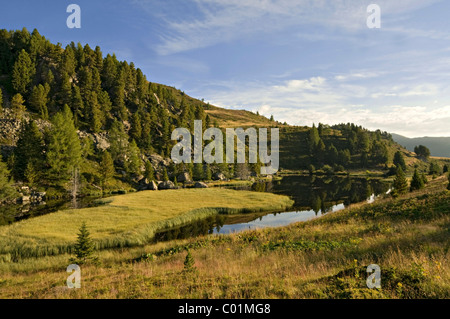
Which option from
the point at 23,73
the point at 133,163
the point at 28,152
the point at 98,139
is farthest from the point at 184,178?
the point at 23,73

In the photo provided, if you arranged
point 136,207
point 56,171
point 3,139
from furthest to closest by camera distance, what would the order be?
point 3,139
point 56,171
point 136,207

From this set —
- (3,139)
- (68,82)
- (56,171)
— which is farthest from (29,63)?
(56,171)

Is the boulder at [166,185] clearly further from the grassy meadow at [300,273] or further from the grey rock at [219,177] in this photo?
the grassy meadow at [300,273]

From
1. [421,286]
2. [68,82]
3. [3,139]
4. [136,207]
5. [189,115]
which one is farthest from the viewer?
[189,115]

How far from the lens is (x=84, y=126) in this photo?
101 meters

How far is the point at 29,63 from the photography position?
110 m

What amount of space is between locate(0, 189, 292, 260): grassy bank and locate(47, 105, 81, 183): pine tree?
3404cm

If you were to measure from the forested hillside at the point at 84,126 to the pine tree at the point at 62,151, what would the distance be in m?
0.25

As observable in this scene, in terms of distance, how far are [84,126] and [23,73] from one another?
1579 inches

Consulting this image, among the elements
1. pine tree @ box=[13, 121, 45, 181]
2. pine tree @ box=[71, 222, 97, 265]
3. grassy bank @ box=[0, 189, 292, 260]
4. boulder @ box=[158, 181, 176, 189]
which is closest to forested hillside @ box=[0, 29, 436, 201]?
pine tree @ box=[13, 121, 45, 181]

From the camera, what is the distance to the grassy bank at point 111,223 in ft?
82.0
